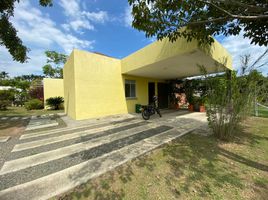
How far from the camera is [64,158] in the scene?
304cm

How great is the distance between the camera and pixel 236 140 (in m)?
3.99

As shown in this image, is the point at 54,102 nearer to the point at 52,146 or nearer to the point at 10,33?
the point at 10,33

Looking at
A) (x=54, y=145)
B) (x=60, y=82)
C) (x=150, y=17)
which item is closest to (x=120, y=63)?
(x=150, y=17)

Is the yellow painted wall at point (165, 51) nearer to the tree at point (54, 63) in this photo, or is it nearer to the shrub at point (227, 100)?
the shrub at point (227, 100)

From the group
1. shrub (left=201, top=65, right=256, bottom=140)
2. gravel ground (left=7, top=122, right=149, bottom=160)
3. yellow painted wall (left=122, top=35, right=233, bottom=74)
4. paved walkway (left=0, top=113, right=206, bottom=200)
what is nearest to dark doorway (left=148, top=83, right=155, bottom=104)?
yellow painted wall (left=122, top=35, right=233, bottom=74)

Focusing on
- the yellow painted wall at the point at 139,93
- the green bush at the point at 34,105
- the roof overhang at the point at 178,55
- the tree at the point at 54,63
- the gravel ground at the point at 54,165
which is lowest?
the gravel ground at the point at 54,165

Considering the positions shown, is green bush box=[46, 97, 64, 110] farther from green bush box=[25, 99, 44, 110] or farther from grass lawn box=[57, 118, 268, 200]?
grass lawn box=[57, 118, 268, 200]

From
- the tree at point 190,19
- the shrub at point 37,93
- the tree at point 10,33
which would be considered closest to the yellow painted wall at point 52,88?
the shrub at point 37,93

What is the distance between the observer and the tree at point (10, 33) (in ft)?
20.5

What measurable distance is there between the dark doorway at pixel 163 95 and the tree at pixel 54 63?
934 inches

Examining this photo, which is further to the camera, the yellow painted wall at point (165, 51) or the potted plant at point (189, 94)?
the potted plant at point (189, 94)

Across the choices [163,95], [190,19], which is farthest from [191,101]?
[190,19]

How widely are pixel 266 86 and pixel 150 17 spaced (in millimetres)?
5271

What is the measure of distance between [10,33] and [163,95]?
1091cm
